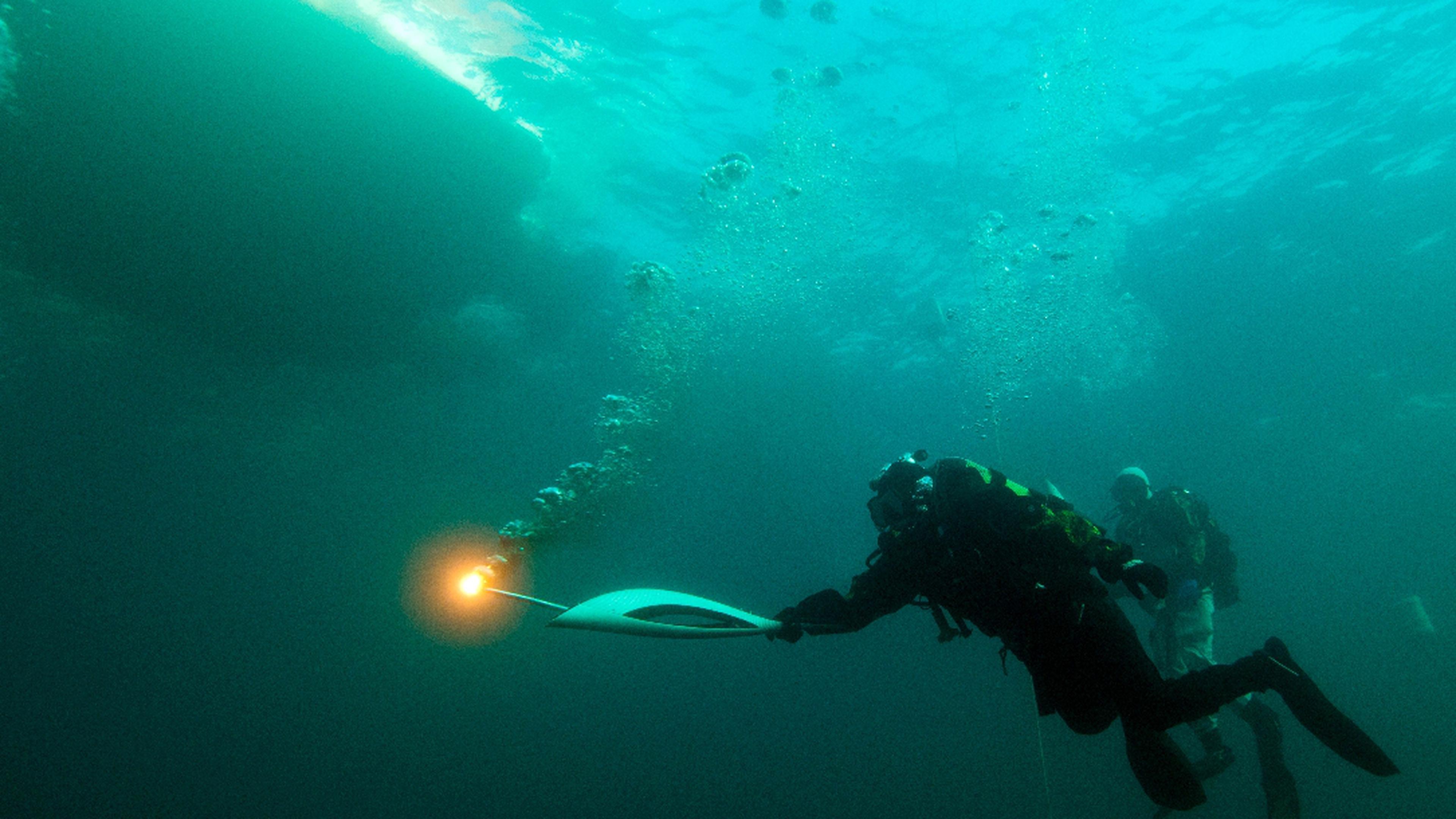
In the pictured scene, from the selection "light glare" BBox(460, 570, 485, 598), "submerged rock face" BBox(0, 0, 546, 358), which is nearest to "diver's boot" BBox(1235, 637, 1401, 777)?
"light glare" BBox(460, 570, 485, 598)

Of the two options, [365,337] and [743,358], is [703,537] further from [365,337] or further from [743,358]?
[365,337]

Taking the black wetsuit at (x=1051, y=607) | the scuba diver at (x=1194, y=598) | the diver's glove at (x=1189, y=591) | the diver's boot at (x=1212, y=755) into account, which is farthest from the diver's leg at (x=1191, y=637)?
the black wetsuit at (x=1051, y=607)

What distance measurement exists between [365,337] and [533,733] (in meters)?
24.4

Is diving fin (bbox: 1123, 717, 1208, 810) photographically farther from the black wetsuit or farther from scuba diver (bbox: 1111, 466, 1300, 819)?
scuba diver (bbox: 1111, 466, 1300, 819)

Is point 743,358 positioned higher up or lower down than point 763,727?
higher up

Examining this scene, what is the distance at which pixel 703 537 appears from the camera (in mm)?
34031

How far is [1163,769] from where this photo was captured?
150 inches

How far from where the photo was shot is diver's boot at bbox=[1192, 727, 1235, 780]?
253 inches

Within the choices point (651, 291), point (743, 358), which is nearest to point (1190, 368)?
point (743, 358)

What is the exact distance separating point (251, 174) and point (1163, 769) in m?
15.9

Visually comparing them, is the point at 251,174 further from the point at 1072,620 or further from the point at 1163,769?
the point at 1163,769

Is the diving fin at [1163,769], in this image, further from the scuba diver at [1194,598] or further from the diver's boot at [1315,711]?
the scuba diver at [1194,598]

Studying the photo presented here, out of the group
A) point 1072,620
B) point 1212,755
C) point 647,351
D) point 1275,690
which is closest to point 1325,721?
point 1275,690

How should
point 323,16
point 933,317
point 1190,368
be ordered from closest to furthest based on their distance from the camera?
point 323,16
point 933,317
point 1190,368
